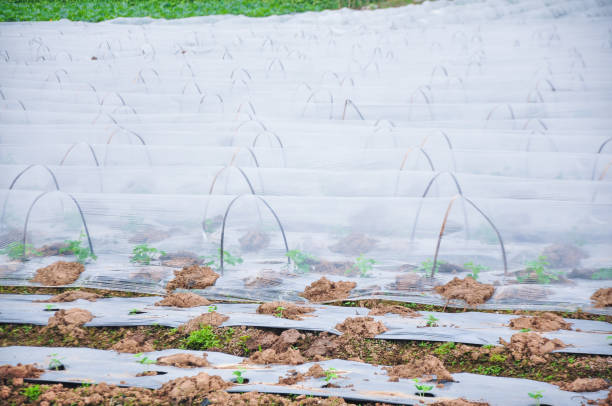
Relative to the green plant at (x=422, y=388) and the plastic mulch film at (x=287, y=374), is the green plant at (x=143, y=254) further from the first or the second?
the green plant at (x=422, y=388)

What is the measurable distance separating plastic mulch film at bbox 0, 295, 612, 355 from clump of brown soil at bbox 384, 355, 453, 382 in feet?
1.17

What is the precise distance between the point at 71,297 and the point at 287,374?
207cm

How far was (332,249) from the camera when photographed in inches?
161

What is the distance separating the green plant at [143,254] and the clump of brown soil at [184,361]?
1.39 m

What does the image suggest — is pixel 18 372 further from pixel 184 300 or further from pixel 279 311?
pixel 279 311

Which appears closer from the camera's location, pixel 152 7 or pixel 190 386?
pixel 190 386

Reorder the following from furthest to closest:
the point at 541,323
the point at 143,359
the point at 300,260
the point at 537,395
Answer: the point at 300,260
the point at 541,323
the point at 143,359
the point at 537,395

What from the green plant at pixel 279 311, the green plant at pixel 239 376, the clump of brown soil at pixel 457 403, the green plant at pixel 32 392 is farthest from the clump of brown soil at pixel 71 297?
the clump of brown soil at pixel 457 403

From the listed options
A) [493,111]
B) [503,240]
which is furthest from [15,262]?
[493,111]

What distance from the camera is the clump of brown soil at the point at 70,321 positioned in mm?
3275

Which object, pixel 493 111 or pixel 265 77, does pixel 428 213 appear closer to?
pixel 493 111

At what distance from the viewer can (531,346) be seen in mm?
2934

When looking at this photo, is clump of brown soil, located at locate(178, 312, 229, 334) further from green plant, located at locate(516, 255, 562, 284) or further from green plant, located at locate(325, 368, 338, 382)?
green plant, located at locate(516, 255, 562, 284)

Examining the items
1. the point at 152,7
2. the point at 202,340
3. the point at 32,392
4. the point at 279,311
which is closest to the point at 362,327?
the point at 279,311
